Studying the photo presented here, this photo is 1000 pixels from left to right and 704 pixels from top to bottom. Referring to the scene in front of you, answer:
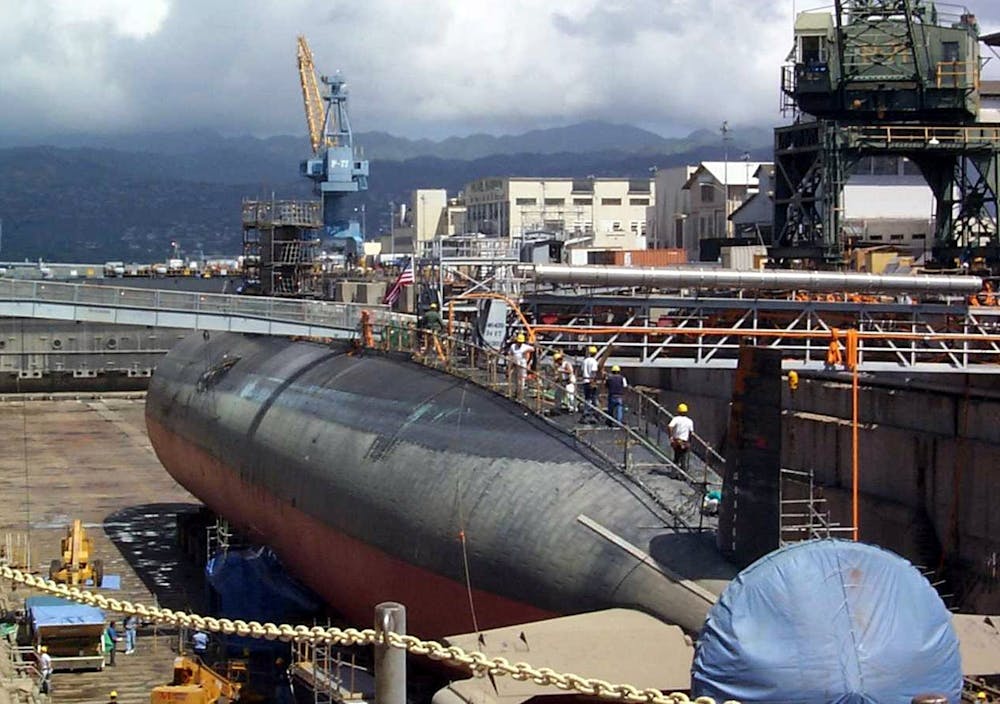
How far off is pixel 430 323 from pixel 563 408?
28.4 feet

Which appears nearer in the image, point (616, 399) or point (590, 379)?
point (616, 399)

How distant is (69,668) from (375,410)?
291 inches

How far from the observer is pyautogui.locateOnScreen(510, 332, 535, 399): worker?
25.4 meters

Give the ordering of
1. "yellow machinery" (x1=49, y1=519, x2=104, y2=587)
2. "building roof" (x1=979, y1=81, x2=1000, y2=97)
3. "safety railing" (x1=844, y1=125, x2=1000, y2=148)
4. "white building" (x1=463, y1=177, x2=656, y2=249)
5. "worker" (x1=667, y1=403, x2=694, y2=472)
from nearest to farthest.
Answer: "worker" (x1=667, y1=403, x2=694, y2=472)
"yellow machinery" (x1=49, y1=519, x2=104, y2=587)
"safety railing" (x1=844, y1=125, x2=1000, y2=148)
"building roof" (x1=979, y1=81, x2=1000, y2=97)
"white building" (x1=463, y1=177, x2=656, y2=249)

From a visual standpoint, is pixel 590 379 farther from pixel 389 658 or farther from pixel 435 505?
pixel 389 658

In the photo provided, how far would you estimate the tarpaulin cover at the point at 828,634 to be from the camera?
48.8 ft

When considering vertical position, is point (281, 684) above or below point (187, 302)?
below

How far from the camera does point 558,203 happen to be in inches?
5482

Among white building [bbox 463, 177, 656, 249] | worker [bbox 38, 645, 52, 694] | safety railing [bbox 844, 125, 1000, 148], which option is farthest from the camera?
white building [bbox 463, 177, 656, 249]

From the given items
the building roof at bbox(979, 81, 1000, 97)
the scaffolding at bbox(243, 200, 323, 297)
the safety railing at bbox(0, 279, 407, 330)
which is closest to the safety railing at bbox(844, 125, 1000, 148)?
the building roof at bbox(979, 81, 1000, 97)

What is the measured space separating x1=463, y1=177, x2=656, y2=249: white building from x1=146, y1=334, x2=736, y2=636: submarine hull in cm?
9706

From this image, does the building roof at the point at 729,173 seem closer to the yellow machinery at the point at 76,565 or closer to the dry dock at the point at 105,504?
the dry dock at the point at 105,504

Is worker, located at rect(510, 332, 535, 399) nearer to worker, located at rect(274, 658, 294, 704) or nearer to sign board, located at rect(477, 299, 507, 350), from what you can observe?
sign board, located at rect(477, 299, 507, 350)

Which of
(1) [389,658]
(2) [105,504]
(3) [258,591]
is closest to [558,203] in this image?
(2) [105,504]
